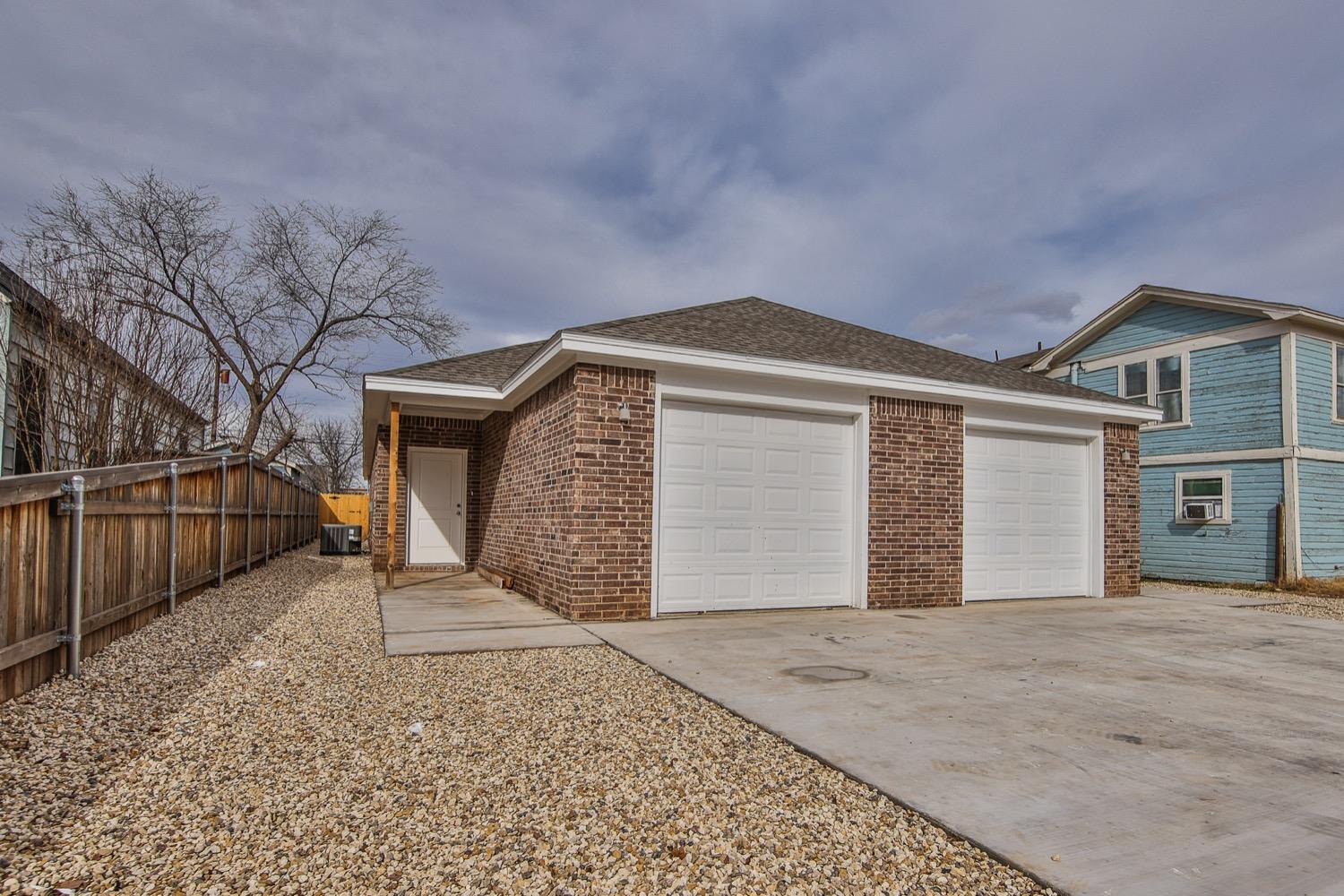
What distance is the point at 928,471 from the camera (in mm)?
8914

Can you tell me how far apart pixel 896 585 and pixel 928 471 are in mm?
1534

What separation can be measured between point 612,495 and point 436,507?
656cm

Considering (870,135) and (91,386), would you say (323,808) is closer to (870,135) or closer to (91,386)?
(91,386)

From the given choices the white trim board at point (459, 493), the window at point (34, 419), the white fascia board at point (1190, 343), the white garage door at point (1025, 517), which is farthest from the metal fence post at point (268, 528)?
the white fascia board at point (1190, 343)

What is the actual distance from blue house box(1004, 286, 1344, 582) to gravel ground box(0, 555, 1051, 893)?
1371 cm

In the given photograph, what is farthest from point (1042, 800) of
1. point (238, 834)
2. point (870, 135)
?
point (870, 135)

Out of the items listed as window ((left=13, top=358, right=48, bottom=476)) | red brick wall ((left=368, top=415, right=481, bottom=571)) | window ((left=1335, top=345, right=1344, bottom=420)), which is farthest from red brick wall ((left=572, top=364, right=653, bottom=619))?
window ((left=1335, top=345, right=1344, bottom=420))

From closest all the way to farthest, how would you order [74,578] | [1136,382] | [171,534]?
[74,578] < [171,534] < [1136,382]

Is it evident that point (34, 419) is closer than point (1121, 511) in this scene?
Yes

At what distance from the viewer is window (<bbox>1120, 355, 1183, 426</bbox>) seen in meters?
14.1

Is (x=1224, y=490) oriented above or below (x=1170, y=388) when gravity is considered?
below

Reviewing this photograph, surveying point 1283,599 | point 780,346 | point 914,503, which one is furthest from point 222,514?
point 1283,599

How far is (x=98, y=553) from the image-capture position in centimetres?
514

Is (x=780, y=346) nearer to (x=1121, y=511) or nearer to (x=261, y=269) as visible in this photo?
(x=1121, y=511)
